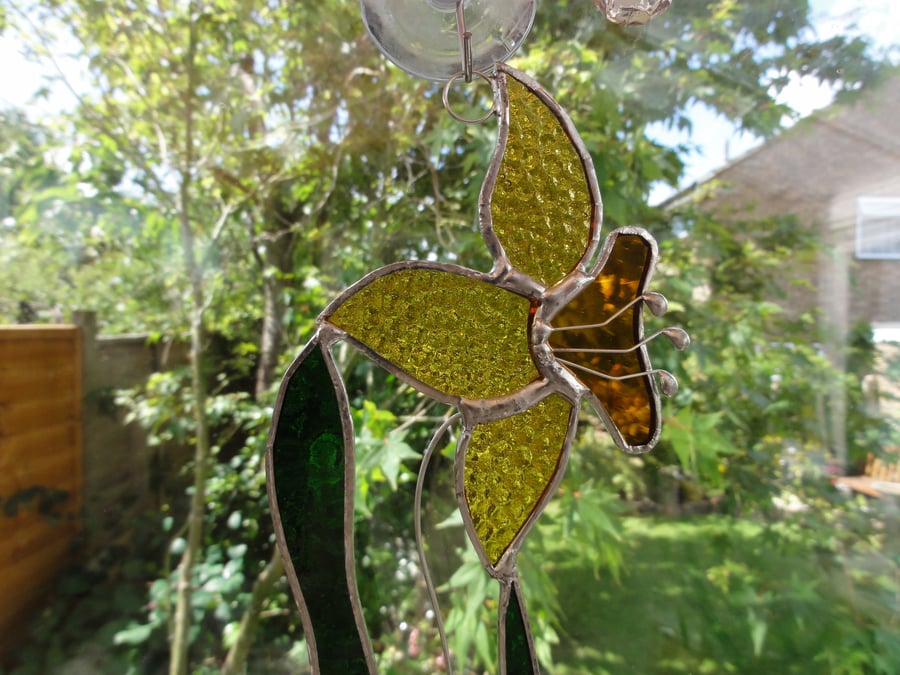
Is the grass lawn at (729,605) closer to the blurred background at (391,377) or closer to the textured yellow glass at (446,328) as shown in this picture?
the blurred background at (391,377)

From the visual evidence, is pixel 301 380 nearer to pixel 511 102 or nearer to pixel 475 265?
pixel 511 102

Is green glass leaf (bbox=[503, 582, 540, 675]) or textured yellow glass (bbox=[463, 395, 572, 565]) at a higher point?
textured yellow glass (bbox=[463, 395, 572, 565])

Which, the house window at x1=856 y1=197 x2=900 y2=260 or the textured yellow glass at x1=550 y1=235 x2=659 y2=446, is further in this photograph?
the house window at x1=856 y1=197 x2=900 y2=260

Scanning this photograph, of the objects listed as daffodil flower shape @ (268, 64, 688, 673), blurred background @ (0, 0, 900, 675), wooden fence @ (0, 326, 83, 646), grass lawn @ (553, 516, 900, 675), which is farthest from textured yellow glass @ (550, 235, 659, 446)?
wooden fence @ (0, 326, 83, 646)

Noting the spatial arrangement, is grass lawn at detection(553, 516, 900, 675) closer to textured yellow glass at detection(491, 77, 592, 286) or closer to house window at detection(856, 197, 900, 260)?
house window at detection(856, 197, 900, 260)

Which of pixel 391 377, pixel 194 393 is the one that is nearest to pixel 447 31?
pixel 391 377

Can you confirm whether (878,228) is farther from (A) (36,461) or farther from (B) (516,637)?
(A) (36,461)

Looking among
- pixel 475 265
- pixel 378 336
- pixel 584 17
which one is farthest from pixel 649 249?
pixel 584 17
